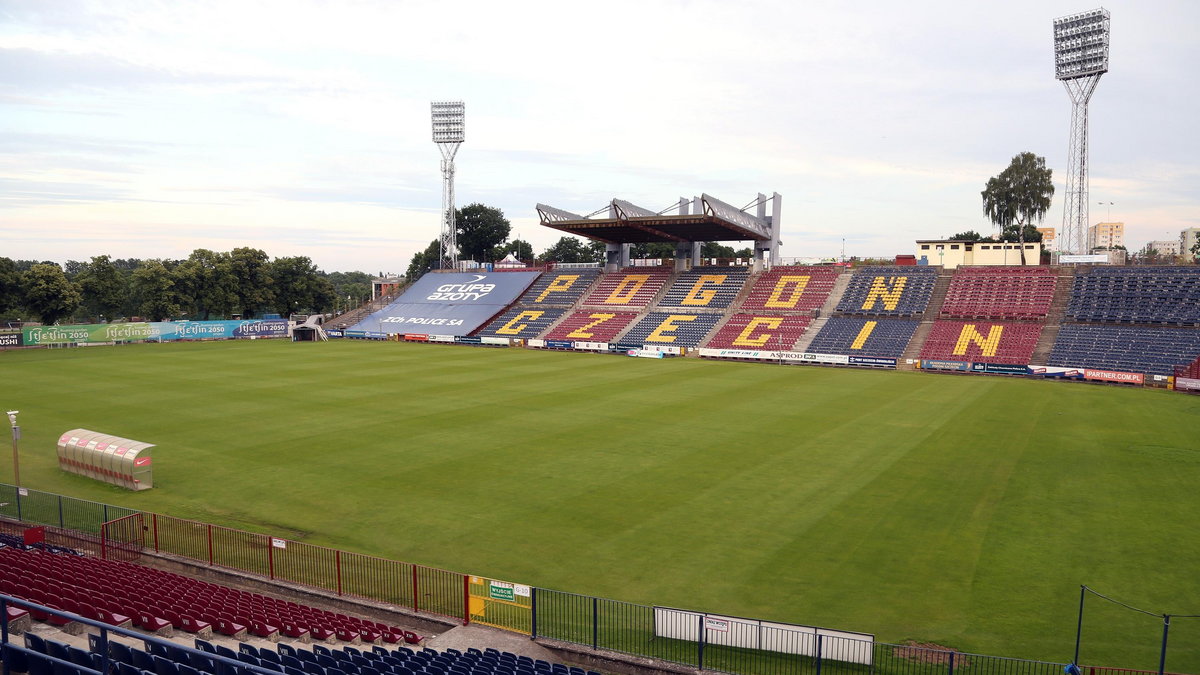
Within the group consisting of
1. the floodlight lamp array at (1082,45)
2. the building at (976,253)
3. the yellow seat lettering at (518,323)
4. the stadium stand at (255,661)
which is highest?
the floodlight lamp array at (1082,45)

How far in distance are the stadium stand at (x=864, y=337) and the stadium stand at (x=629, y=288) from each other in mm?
22389

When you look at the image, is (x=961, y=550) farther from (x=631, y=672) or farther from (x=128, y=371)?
(x=128, y=371)

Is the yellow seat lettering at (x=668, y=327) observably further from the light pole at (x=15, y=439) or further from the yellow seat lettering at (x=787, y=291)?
the light pole at (x=15, y=439)

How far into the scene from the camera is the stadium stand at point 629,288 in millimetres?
83875

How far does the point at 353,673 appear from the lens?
1030cm

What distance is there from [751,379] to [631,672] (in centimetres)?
3942

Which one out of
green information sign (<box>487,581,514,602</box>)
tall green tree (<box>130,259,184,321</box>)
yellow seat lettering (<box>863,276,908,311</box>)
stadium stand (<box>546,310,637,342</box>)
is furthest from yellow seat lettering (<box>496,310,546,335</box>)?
green information sign (<box>487,581,514,602</box>)

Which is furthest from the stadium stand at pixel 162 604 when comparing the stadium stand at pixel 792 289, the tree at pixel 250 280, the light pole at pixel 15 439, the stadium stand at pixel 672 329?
the tree at pixel 250 280

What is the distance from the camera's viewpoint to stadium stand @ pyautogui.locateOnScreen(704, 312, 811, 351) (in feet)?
219

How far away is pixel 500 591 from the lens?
14.4 m

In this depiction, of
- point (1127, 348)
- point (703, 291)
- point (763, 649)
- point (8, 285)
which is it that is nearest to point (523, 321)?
point (703, 291)

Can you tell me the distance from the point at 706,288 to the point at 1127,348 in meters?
40.0

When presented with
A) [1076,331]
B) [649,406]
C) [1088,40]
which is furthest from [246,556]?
[1088,40]

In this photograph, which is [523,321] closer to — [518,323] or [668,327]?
[518,323]
